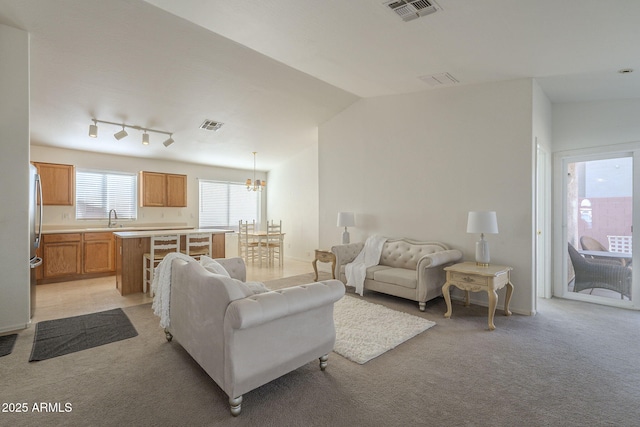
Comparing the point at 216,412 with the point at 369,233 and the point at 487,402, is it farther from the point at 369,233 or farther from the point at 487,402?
the point at 369,233

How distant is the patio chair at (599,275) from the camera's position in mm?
3891

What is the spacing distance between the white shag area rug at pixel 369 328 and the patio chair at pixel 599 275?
2634 millimetres

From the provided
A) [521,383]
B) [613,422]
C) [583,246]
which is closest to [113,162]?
[521,383]

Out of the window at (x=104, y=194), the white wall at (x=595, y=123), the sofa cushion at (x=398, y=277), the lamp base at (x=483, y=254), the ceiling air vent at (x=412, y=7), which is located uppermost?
the ceiling air vent at (x=412, y=7)

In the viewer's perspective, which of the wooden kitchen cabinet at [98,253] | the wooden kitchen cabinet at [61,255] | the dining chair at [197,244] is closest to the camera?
the dining chair at [197,244]

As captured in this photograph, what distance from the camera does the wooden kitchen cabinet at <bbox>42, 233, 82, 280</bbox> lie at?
504cm

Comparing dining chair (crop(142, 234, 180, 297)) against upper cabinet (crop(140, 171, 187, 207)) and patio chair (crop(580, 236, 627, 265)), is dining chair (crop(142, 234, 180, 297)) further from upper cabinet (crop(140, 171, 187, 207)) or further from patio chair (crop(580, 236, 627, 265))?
patio chair (crop(580, 236, 627, 265))

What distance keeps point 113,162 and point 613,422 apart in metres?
7.98

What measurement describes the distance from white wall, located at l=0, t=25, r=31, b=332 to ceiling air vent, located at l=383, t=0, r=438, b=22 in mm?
3749

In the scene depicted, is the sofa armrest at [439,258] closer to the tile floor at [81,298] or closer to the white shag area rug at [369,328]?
the white shag area rug at [369,328]

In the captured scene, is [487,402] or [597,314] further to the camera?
[597,314]

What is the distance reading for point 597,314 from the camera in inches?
143

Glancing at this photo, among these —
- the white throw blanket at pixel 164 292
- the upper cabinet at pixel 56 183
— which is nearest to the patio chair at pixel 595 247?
the white throw blanket at pixel 164 292

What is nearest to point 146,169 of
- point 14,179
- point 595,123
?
point 14,179
